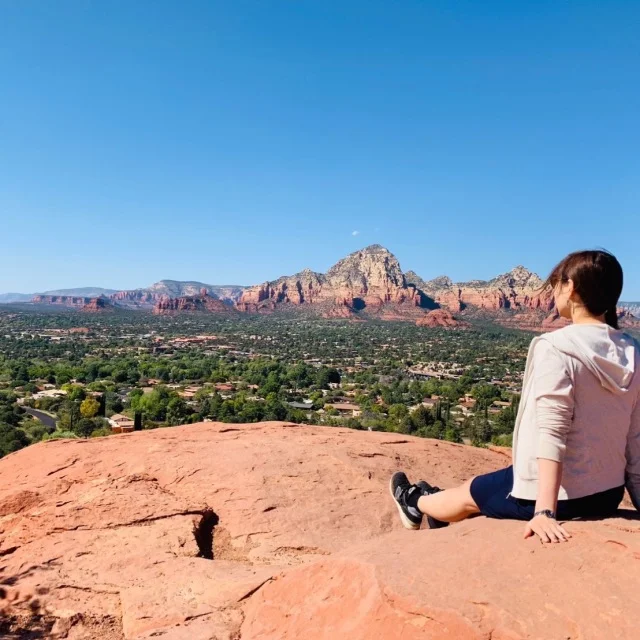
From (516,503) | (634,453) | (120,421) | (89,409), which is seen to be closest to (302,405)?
(120,421)

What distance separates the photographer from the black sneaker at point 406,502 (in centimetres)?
434

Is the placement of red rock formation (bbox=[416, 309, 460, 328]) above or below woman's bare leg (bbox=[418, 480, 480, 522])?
below

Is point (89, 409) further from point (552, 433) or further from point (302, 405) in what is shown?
point (552, 433)

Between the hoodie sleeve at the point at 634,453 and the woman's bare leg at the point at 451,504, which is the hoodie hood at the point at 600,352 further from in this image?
the woman's bare leg at the point at 451,504

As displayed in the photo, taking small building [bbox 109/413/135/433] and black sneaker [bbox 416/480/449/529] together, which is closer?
black sneaker [bbox 416/480/449/529]

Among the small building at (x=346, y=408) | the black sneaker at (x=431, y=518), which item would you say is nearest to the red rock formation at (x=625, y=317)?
the black sneaker at (x=431, y=518)

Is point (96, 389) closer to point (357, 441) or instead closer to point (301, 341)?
point (357, 441)

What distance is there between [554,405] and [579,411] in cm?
19

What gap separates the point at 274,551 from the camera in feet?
17.1

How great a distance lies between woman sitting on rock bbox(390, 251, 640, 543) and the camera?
9.57 ft

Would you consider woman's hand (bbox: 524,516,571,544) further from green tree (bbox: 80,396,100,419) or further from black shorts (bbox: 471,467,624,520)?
green tree (bbox: 80,396,100,419)

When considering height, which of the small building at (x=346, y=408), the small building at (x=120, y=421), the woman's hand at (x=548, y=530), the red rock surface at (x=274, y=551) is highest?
the woman's hand at (x=548, y=530)

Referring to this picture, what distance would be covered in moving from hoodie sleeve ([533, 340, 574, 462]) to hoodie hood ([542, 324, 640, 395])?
78 mm

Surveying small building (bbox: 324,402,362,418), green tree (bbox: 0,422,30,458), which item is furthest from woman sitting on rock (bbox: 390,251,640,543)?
small building (bbox: 324,402,362,418)
